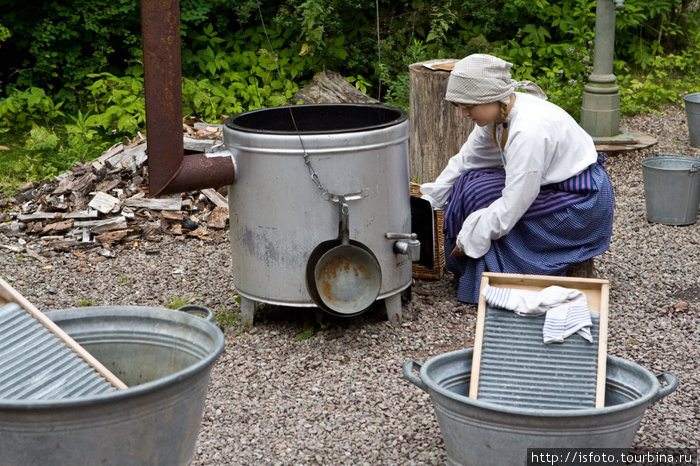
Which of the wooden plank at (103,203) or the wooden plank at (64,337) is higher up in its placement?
the wooden plank at (64,337)

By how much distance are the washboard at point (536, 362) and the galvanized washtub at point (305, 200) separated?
0.99 m

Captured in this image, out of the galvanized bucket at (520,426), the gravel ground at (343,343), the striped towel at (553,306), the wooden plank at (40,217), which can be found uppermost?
the striped towel at (553,306)

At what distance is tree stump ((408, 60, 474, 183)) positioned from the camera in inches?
224

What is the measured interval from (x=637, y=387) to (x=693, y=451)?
0.41 meters

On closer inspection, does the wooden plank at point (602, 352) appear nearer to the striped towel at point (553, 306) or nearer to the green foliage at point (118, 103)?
the striped towel at point (553, 306)

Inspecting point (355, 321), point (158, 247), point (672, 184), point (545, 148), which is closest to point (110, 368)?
point (355, 321)

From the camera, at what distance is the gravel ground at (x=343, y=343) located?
3262 millimetres

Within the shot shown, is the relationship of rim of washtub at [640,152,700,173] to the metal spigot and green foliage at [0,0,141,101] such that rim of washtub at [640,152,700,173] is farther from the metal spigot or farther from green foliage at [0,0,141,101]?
green foliage at [0,0,141,101]

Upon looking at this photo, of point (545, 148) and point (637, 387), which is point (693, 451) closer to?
point (637, 387)

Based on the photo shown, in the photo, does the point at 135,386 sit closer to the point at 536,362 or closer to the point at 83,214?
the point at 536,362

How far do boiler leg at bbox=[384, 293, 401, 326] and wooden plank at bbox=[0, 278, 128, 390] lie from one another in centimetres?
199

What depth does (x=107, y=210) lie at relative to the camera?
5.95m

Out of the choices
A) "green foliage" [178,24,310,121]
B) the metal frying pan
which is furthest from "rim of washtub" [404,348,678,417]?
"green foliage" [178,24,310,121]

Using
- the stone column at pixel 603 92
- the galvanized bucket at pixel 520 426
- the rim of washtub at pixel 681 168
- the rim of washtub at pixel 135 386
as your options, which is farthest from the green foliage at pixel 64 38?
the galvanized bucket at pixel 520 426
